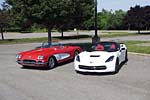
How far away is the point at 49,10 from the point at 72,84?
47.7 feet

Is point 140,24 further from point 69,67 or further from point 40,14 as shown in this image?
point 69,67

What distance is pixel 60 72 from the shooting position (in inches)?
464

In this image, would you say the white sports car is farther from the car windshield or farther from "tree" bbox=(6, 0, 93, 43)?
"tree" bbox=(6, 0, 93, 43)

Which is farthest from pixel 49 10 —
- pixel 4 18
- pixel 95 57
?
pixel 4 18

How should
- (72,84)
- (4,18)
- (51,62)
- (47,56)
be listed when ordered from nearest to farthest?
(72,84), (47,56), (51,62), (4,18)

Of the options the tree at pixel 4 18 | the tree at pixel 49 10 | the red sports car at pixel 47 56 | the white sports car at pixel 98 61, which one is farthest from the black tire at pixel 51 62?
the tree at pixel 4 18

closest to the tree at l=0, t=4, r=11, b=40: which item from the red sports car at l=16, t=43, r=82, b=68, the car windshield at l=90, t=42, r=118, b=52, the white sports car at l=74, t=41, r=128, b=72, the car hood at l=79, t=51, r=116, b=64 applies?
the red sports car at l=16, t=43, r=82, b=68

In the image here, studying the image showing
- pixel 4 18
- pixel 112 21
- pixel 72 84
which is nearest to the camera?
pixel 72 84

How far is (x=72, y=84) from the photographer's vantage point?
30.5 feet

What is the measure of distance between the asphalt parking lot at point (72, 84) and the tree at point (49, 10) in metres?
11.2

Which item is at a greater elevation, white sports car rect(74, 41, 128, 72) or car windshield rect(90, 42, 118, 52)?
car windshield rect(90, 42, 118, 52)

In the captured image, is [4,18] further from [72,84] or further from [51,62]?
[72,84]

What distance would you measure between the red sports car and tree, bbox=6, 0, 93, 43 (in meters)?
9.30

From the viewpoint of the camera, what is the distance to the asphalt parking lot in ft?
25.4
